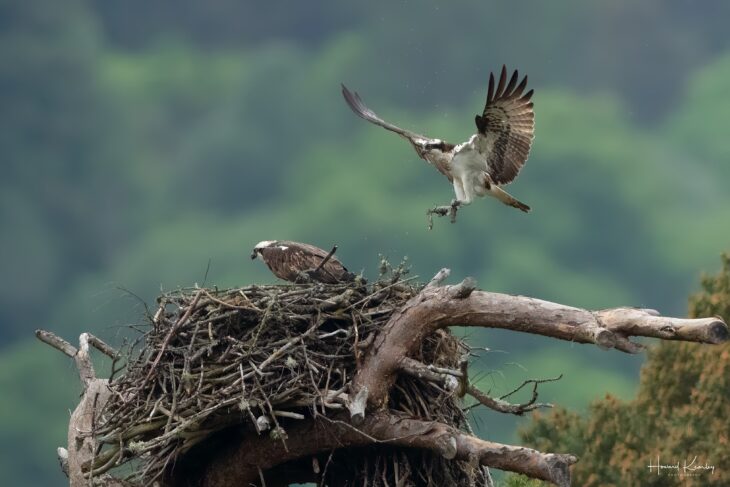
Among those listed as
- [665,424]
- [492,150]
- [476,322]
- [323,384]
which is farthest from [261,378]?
[665,424]

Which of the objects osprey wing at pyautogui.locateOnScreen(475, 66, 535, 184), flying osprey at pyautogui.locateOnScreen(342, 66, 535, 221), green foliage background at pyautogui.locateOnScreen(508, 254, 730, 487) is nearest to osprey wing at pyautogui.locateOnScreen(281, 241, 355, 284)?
flying osprey at pyautogui.locateOnScreen(342, 66, 535, 221)

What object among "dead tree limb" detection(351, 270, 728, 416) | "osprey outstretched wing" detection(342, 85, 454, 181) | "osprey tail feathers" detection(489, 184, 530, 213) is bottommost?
"dead tree limb" detection(351, 270, 728, 416)

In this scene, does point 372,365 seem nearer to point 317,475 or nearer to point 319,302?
point 319,302

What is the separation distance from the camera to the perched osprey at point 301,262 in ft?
31.8

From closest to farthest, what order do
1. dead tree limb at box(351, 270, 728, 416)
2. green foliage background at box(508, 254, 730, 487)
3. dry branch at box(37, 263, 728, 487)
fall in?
dead tree limb at box(351, 270, 728, 416) → dry branch at box(37, 263, 728, 487) → green foliage background at box(508, 254, 730, 487)

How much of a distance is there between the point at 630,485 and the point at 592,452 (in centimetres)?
73

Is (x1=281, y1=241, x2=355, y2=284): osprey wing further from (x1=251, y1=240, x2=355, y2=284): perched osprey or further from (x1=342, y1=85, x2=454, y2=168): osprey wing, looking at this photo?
(x1=342, y1=85, x2=454, y2=168): osprey wing

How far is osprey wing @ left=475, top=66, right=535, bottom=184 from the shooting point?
9.73 metres

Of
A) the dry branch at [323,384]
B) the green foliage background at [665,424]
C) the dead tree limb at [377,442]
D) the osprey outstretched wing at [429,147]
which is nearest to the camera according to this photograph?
the dead tree limb at [377,442]

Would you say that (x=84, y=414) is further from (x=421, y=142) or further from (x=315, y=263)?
(x=421, y=142)

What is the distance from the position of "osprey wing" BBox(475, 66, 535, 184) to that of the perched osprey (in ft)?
4.24

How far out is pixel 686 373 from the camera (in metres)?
15.1

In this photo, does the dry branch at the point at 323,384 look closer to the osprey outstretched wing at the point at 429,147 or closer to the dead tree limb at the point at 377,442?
the dead tree limb at the point at 377,442

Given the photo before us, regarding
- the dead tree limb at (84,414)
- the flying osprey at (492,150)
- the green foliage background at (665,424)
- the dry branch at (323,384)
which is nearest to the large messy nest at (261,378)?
the dry branch at (323,384)
